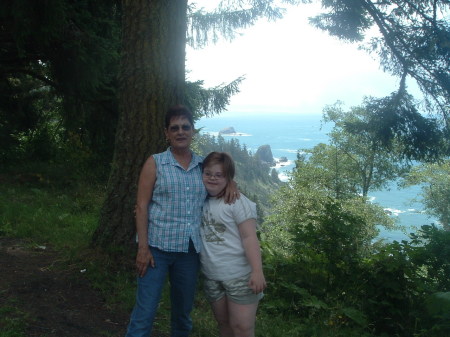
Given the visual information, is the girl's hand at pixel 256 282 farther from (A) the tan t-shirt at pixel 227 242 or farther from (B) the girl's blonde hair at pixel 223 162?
(B) the girl's blonde hair at pixel 223 162

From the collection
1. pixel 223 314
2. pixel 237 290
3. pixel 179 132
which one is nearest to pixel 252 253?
pixel 237 290

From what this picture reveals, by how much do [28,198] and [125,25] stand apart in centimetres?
455

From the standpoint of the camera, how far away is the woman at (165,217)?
2744 mm

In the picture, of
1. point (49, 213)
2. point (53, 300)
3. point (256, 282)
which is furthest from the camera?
point (49, 213)

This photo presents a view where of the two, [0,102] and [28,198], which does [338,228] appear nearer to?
[28,198]

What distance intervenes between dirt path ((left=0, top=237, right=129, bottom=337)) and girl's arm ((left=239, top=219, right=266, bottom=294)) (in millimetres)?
1582

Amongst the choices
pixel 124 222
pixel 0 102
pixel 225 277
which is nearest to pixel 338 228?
pixel 124 222

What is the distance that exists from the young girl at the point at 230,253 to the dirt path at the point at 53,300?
1.34m

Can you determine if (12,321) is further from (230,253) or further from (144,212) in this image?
(230,253)

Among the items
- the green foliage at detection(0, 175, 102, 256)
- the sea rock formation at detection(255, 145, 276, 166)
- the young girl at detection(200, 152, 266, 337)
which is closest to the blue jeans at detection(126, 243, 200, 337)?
the young girl at detection(200, 152, 266, 337)

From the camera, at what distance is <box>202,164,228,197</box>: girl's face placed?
109 inches

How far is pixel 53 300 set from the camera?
13.0ft

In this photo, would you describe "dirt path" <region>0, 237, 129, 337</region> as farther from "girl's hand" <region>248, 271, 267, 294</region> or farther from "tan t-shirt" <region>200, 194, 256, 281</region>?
"girl's hand" <region>248, 271, 267, 294</region>

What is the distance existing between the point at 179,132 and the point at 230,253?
0.84 metres
